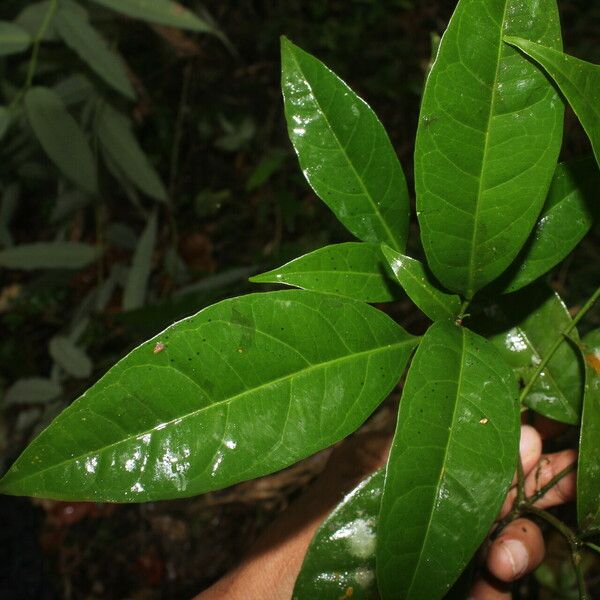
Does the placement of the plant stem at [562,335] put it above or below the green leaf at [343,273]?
below

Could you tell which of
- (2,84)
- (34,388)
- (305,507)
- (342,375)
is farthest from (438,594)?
(2,84)

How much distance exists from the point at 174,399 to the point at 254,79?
2864mm

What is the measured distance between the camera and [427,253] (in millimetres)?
697

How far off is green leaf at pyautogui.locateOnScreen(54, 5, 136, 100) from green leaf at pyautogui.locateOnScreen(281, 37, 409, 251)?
3.52 ft

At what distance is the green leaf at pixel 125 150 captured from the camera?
1.95 metres

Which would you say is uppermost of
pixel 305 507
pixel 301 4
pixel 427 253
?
pixel 301 4

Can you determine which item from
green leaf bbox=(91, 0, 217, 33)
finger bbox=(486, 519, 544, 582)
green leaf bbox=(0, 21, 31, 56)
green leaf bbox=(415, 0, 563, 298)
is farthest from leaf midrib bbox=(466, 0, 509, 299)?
green leaf bbox=(0, 21, 31, 56)

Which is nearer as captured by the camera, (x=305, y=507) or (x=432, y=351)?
(x=432, y=351)

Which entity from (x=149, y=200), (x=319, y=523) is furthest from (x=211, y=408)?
(x=149, y=200)

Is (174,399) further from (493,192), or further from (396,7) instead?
(396,7)

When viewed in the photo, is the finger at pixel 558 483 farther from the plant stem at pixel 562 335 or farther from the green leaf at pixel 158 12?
the green leaf at pixel 158 12

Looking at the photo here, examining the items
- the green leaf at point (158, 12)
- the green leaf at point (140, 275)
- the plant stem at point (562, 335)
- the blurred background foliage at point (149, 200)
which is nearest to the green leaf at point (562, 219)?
the plant stem at point (562, 335)

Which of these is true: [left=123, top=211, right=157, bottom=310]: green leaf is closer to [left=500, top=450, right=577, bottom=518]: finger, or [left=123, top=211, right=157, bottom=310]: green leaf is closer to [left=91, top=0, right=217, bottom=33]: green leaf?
[left=91, top=0, right=217, bottom=33]: green leaf

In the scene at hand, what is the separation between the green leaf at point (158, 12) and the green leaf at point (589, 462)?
144cm
